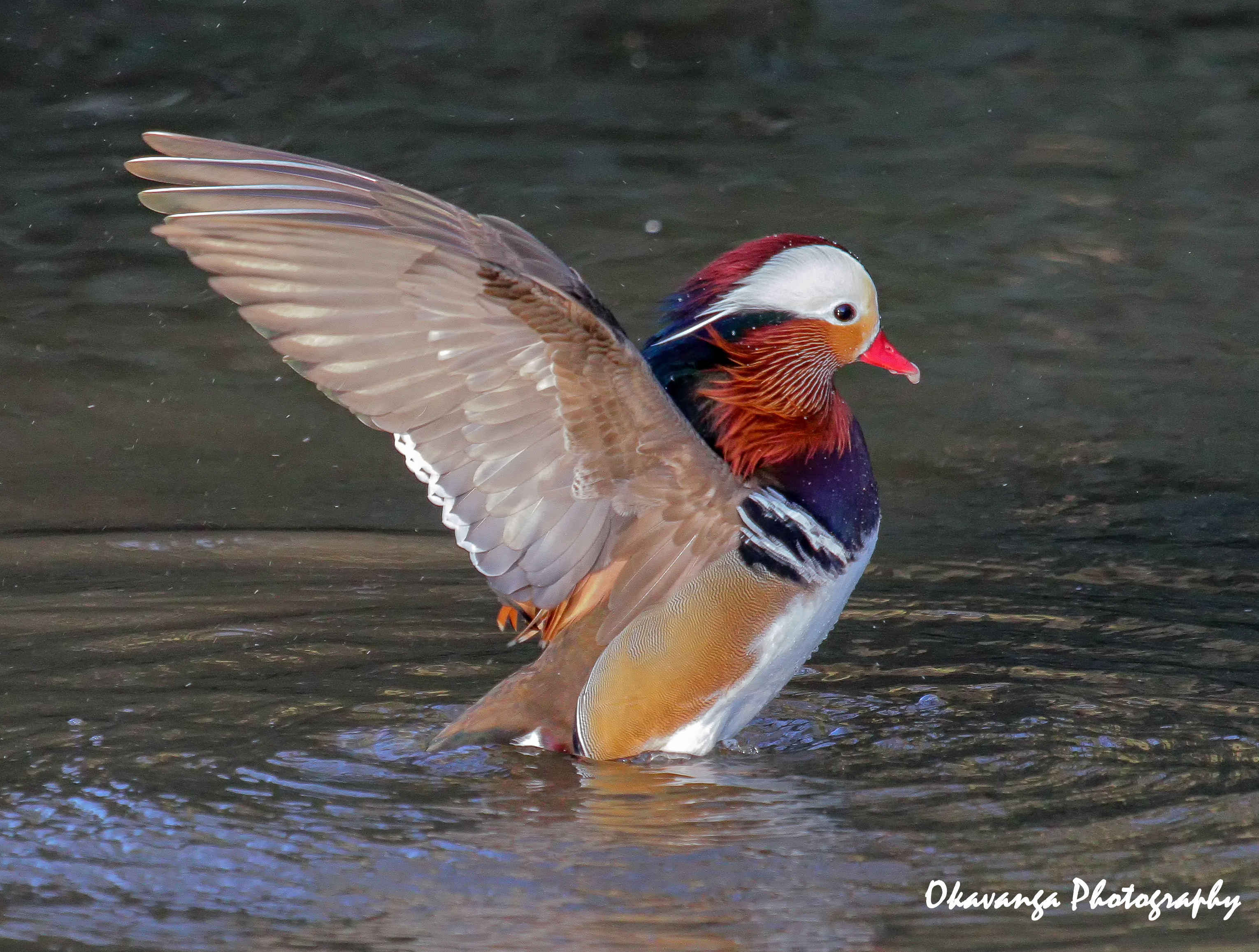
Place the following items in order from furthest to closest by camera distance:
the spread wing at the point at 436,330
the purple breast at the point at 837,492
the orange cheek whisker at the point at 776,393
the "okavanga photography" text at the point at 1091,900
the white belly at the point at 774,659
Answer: the orange cheek whisker at the point at 776,393 < the purple breast at the point at 837,492 < the white belly at the point at 774,659 < the spread wing at the point at 436,330 < the "okavanga photography" text at the point at 1091,900

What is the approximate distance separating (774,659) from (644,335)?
10.3 ft

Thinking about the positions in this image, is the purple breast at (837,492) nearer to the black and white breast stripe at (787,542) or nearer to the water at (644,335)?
the black and white breast stripe at (787,542)

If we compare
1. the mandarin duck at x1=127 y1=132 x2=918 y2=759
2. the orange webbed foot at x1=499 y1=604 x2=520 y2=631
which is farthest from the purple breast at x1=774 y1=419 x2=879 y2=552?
→ the orange webbed foot at x1=499 y1=604 x2=520 y2=631

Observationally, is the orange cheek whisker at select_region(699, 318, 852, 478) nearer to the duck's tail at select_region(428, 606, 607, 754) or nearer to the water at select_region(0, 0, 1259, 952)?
the duck's tail at select_region(428, 606, 607, 754)

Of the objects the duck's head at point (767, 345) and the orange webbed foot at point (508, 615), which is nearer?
the duck's head at point (767, 345)

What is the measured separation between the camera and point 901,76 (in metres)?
9.67

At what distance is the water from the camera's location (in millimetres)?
3406

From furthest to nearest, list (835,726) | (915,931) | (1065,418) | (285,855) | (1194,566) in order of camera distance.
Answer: (1065,418), (1194,566), (835,726), (285,855), (915,931)

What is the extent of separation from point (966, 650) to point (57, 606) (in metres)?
2.30

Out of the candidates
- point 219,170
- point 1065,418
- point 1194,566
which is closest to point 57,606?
point 219,170

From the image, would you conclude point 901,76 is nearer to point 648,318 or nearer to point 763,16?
point 763,16

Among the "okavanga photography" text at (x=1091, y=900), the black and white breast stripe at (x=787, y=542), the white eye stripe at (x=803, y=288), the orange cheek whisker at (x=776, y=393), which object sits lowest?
the "okavanga photography" text at (x=1091, y=900)

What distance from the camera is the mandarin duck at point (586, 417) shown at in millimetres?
3676

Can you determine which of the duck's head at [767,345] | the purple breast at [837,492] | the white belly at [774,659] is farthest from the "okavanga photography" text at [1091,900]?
the duck's head at [767,345]
